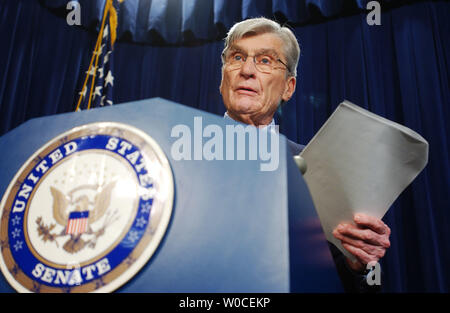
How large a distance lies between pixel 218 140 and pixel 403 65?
2294 mm

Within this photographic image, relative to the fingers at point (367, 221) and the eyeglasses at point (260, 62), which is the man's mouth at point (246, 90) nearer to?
the eyeglasses at point (260, 62)

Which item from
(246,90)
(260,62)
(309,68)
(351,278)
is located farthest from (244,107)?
(309,68)

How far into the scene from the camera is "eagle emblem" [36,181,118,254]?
39 cm

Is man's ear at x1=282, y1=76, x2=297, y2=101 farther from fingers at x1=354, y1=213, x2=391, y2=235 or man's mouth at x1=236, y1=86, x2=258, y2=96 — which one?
fingers at x1=354, y1=213, x2=391, y2=235

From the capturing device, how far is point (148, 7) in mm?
3057

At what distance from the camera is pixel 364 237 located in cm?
66

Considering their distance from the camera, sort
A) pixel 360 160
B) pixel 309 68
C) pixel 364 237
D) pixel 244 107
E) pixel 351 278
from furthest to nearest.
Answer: pixel 309 68 → pixel 244 107 → pixel 351 278 → pixel 364 237 → pixel 360 160

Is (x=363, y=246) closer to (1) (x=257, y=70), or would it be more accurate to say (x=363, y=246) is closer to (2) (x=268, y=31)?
(1) (x=257, y=70)

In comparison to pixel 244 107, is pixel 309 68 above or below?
above

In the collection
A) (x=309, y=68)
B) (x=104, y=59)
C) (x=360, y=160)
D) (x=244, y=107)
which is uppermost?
(x=309, y=68)

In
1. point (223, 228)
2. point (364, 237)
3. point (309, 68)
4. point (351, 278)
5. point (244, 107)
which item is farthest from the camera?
point (309, 68)

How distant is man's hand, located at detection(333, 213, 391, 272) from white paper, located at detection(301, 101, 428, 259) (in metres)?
0.02

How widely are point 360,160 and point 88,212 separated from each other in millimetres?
389

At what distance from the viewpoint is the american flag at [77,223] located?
0.40 metres
